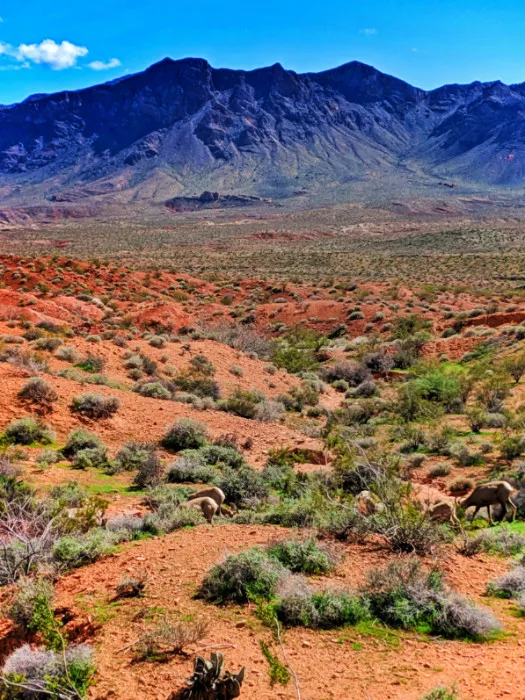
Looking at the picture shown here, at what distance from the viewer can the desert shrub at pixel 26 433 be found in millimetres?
10781

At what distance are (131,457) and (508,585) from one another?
753 centimetres

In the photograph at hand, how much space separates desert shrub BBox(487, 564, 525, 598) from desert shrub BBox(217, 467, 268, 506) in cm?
446

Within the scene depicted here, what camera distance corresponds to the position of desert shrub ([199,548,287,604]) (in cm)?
523

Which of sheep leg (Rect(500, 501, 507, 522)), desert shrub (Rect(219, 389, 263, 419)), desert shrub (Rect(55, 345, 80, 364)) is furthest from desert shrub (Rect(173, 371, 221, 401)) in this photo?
sheep leg (Rect(500, 501, 507, 522))

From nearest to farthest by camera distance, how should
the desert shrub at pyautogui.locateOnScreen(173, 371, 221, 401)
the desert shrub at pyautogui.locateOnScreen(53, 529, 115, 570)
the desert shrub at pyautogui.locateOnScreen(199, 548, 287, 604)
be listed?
1. the desert shrub at pyautogui.locateOnScreen(199, 548, 287, 604)
2. the desert shrub at pyautogui.locateOnScreen(53, 529, 115, 570)
3. the desert shrub at pyautogui.locateOnScreen(173, 371, 221, 401)

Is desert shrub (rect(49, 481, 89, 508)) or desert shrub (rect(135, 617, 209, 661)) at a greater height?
desert shrub (rect(135, 617, 209, 661))

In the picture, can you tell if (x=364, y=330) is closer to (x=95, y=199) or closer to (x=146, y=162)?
(x=95, y=199)

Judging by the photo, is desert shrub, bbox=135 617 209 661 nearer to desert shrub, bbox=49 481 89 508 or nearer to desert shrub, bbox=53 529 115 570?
desert shrub, bbox=53 529 115 570

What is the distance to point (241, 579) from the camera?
17.4 feet

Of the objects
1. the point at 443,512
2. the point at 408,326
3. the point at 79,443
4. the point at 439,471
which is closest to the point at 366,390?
the point at 439,471

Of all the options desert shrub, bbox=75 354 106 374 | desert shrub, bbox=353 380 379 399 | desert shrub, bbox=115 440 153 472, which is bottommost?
desert shrub, bbox=353 380 379 399

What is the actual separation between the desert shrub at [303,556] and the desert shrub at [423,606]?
58cm

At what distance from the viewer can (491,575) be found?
233 inches

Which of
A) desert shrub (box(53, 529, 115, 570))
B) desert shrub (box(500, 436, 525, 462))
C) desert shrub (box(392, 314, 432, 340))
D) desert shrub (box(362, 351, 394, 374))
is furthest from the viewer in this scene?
desert shrub (box(392, 314, 432, 340))
